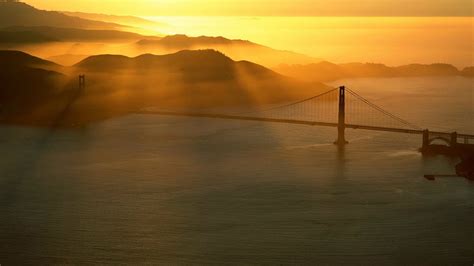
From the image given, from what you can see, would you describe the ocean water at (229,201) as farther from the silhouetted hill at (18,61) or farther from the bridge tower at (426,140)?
the silhouetted hill at (18,61)

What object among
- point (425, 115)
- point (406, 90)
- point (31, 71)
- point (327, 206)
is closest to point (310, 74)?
point (406, 90)

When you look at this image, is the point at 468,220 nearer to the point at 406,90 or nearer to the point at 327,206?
the point at 327,206

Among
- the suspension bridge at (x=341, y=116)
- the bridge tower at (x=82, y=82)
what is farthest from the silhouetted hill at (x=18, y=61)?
the suspension bridge at (x=341, y=116)

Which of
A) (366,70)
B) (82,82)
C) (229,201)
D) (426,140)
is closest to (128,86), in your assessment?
(82,82)

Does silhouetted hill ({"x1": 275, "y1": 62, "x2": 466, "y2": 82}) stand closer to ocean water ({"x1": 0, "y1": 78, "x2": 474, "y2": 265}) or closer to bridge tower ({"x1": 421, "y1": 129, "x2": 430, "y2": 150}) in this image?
ocean water ({"x1": 0, "y1": 78, "x2": 474, "y2": 265})

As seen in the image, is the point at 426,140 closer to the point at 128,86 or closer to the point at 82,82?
the point at 82,82

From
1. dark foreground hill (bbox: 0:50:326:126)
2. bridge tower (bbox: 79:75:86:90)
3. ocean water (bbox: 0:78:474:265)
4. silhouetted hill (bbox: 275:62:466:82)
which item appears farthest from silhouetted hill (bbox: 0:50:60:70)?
ocean water (bbox: 0:78:474:265)
